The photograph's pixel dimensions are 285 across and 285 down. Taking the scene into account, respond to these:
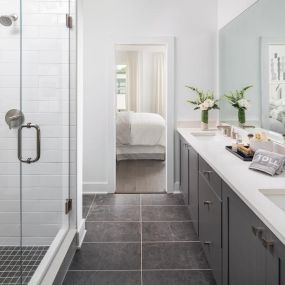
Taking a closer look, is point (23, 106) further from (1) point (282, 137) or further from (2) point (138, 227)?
(1) point (282, 137)

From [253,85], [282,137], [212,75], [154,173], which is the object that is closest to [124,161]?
[154,173]

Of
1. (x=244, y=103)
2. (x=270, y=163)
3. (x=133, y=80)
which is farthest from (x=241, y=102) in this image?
(x=133, y=80)

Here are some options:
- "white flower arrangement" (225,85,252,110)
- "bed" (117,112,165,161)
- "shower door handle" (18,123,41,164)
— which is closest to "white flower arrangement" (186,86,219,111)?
"white flower arrangement" (225,85,252,110)

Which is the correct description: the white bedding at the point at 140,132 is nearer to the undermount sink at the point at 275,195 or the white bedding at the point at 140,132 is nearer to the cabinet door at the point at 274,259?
the undermount sink at the point at 275,195

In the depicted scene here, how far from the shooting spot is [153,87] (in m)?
10.0

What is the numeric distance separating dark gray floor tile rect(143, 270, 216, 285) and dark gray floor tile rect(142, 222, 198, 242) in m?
0.59

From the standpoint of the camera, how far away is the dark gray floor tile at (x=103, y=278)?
8.04ft

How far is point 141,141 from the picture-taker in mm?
6703

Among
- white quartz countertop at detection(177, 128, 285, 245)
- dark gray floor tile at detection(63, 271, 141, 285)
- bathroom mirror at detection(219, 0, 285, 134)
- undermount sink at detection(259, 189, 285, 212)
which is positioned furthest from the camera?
bathroom mirror at detection(219, 0, 285, 134)

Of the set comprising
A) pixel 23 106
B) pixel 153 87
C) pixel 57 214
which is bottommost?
pixel 57 214

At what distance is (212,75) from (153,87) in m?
5.50

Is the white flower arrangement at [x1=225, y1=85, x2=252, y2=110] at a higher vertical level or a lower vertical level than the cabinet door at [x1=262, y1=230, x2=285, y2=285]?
higher

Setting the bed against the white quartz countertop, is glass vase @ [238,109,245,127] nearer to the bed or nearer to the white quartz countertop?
the white quartz countertop

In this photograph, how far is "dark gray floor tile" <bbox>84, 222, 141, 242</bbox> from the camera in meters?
3.18
